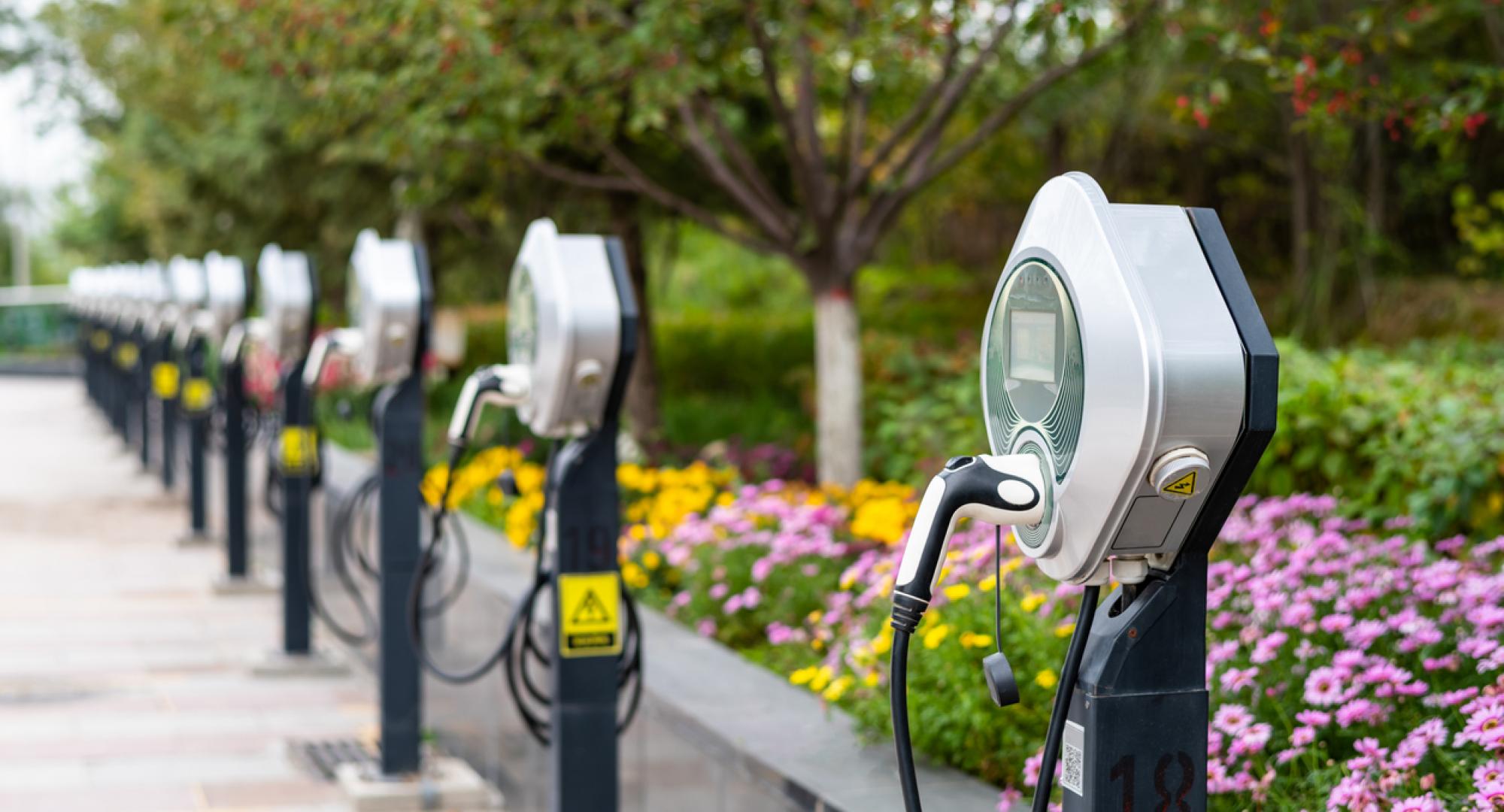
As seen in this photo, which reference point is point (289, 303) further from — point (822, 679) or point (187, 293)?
point (187, 293)

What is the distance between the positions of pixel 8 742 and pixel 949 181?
8.01 meters

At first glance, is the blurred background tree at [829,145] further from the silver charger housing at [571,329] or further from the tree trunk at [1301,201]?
the silver charger housing at [571,329]

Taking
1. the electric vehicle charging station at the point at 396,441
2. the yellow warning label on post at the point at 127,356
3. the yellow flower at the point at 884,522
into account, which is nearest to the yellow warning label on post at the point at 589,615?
the yellow flower at the point at 884,522

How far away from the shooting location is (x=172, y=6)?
7.51 meters

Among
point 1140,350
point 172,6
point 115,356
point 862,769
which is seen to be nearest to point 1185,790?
point 1140,350

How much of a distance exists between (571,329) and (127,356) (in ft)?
42.7

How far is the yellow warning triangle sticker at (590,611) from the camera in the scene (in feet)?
11.0

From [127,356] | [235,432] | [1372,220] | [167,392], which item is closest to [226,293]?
[235,432]

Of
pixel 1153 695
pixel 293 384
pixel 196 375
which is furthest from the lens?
pixel 196 375

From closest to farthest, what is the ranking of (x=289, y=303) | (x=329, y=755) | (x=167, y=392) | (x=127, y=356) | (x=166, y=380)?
(x=329, y=755) < (x=289, y=303) < (x=166, y=380) < (x=167, y=392) < (x=127, y=356)

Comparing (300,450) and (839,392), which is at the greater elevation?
(839,392)

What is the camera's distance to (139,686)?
21.8 ft

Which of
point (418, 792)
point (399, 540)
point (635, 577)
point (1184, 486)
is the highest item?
point (1184, 486)

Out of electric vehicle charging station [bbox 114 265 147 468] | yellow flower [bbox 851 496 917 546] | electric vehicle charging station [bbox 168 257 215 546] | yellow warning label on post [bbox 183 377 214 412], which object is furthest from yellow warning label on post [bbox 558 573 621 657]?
electric vehicle charging station [bbox 114 265 147 468]
